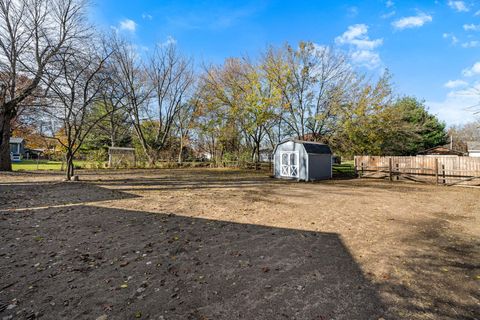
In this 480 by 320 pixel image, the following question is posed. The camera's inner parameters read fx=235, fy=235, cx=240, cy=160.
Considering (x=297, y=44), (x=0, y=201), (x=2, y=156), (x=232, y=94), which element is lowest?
(x=0, y=201)

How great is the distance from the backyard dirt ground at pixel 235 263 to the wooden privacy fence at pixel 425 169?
7.99 metres

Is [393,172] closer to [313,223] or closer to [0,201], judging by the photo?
[313,223]

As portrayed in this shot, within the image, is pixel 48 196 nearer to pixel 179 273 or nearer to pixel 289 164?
pixel 179 273

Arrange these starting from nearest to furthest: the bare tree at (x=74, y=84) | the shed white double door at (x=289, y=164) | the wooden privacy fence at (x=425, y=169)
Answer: the bare tree at (x=74, y=84), the wooden privacy fence at (x=425, y=169), the shed white double door at (x=289, y=164)

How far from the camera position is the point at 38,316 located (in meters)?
2.25

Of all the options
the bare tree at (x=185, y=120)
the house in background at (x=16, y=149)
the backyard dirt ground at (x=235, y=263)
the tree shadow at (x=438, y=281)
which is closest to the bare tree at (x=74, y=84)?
the backyard dirt ground at (x=235, y=263)

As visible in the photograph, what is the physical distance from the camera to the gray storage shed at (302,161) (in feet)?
48.5

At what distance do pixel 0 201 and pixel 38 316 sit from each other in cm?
700

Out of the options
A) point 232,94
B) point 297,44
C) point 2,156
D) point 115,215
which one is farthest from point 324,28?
point 2,156

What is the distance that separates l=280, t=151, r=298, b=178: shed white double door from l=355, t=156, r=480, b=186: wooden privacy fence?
5.51m

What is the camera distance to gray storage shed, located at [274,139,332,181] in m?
14.8

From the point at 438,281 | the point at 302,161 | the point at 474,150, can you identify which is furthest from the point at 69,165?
the point at 474,150

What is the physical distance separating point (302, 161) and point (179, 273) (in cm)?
1273

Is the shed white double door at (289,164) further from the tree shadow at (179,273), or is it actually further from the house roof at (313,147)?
the tree shadow at (179,273)
